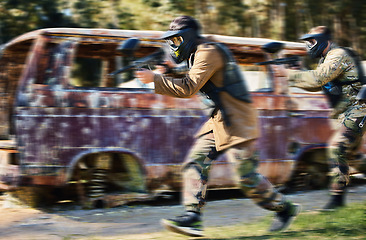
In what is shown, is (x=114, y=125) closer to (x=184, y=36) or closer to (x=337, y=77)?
(x=184, y=36)

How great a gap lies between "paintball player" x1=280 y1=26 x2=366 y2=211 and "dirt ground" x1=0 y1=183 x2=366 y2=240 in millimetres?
513

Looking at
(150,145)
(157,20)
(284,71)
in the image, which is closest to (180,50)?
(150,145)

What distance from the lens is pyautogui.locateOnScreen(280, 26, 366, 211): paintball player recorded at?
13.9ft

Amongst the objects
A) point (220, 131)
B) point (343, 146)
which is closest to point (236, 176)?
point (220, 131)

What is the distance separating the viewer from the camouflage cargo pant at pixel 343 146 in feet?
14.4

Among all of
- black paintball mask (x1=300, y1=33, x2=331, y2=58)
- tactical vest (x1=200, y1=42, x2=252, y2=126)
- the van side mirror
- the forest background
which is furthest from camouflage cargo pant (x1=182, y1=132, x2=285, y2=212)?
the forest background

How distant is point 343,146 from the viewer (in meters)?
4.44

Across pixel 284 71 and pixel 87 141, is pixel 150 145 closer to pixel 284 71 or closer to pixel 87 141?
pixel 87 141

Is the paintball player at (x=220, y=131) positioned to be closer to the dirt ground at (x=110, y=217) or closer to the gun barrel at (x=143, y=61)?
the gun barrel at (x=143, y=61)

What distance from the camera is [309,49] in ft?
15.0

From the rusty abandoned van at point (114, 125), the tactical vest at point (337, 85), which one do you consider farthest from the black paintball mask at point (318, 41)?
the rusty abandoned van at point (114, 125)

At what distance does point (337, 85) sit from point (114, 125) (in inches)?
83.4

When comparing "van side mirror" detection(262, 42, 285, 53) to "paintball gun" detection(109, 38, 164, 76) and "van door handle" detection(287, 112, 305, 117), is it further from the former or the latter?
"paintball gun" detection(109, 38, 164, 76)

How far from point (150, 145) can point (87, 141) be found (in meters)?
0.62
